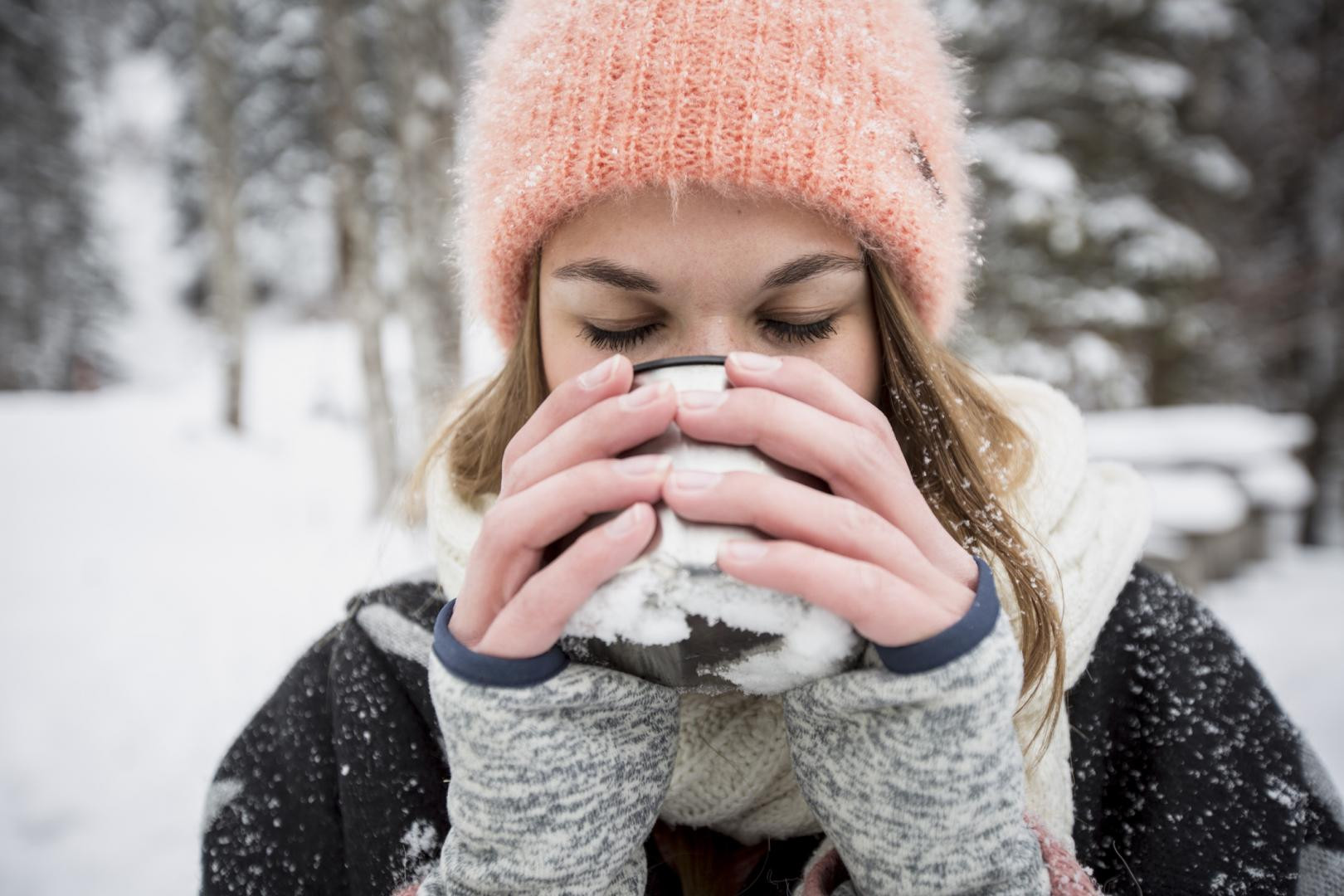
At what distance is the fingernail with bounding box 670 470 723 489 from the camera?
771 mm

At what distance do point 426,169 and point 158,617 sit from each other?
14.3 ft

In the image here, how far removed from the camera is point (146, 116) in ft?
120

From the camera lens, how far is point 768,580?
74 cm

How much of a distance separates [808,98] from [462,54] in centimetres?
831

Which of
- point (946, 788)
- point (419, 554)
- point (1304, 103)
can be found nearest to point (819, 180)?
point (946, 788)

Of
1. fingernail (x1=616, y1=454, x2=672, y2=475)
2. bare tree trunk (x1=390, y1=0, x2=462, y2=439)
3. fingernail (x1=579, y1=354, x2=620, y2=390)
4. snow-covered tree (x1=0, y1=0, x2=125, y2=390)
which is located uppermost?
snow-covered tree (x1=0, y1=0, x2=125, y2=390)

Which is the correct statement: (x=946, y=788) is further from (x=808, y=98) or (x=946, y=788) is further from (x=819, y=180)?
(x=808, y=98)

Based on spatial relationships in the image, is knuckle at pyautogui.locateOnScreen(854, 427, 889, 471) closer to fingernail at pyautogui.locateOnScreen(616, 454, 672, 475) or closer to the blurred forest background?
fingernail at pyautogui.locateOnScreen(616, 454, 672, 475)

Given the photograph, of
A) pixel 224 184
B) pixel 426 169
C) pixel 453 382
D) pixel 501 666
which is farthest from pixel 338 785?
pixel 224 184

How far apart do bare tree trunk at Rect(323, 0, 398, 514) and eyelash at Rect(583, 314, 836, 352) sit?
6948mm

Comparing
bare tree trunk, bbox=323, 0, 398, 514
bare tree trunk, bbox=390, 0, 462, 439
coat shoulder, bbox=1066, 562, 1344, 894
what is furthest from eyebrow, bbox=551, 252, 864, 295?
bare tree trunk, bbox=323, 0, 398, 514

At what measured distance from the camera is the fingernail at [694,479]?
771mm

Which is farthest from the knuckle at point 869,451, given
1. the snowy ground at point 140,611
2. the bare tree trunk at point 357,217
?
the bare tree trunk at point 357,217

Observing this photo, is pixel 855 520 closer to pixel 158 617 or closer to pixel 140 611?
pixel 158 617
